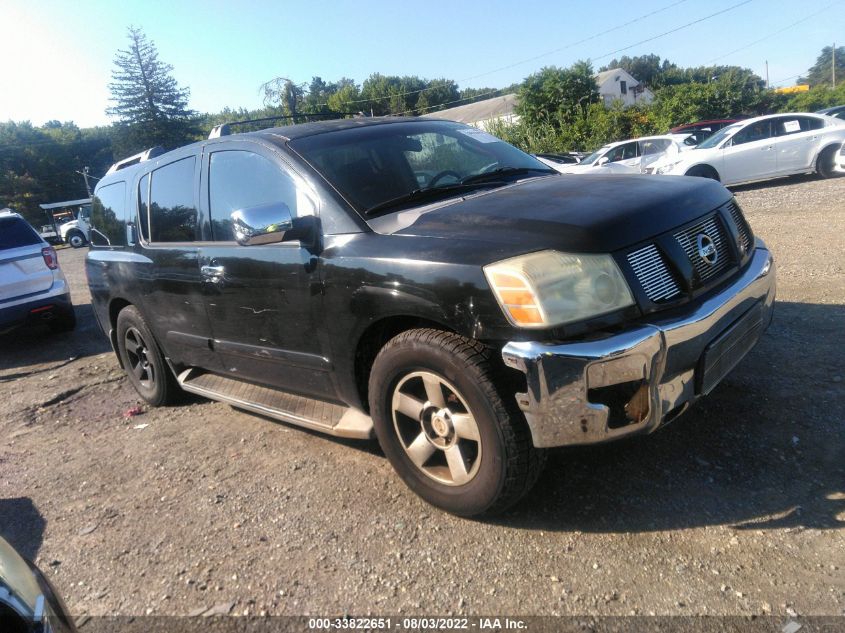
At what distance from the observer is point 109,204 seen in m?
5.02

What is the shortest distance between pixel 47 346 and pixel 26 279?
837mm

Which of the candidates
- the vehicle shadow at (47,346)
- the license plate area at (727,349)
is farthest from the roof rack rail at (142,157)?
the license plate area at (727,349)

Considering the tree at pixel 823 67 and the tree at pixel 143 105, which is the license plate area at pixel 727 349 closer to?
the tree at pixel 143 105

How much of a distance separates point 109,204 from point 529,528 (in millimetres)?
4103

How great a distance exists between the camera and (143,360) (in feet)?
16.1

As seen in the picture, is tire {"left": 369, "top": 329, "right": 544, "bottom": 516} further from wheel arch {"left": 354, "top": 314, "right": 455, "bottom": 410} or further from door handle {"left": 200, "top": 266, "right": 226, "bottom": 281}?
door handle {"left": 200, "top": 266, "right": 226, "bottom": 281}

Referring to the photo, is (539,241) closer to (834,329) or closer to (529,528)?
(529,528)

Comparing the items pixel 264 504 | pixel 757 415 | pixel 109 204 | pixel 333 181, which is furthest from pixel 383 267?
pixel 109 204

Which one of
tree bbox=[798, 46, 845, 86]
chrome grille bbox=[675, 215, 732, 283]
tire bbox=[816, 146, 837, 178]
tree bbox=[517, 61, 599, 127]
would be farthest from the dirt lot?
tree bbox=[798, 46, 845, 86]

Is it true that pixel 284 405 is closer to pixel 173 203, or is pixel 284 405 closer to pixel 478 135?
pixel 173 203

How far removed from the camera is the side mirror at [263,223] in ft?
9.58

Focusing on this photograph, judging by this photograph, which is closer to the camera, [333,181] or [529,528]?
[529,528]

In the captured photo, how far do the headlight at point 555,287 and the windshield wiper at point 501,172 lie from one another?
45.6 inches

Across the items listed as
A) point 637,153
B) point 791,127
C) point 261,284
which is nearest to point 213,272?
point 261,284
